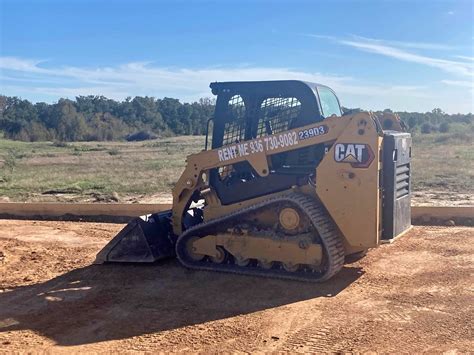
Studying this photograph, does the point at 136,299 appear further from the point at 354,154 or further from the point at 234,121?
the point at 354,154

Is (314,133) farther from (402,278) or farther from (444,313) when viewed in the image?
(444,313)

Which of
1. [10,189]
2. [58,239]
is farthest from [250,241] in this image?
[10,189]

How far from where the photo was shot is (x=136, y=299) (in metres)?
7.03

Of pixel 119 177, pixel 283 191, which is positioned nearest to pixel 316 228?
pixel 283 191

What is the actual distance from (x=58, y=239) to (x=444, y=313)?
7027 millimetres

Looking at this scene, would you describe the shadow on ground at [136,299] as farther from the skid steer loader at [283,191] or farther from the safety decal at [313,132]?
the safety decal at [313,132]

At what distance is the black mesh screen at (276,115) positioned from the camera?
8102 millimetres

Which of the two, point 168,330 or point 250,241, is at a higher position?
point 250,241

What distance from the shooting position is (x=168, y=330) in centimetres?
597

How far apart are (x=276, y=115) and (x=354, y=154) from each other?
4.89 ft

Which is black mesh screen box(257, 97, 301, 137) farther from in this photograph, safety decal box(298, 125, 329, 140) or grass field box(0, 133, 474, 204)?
grass field box(0, 133, 474, 204)

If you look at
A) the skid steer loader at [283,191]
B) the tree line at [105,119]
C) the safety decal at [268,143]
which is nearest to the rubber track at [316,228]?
the skid steer loader at [283,191]

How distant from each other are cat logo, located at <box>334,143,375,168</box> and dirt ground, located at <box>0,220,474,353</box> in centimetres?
150

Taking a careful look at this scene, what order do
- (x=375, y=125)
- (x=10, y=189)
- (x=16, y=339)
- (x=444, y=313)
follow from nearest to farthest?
(x=16, y=339)
(x=444, y=313)
(x=375, y=125)
(x=10, y=189)
